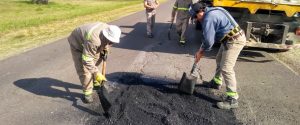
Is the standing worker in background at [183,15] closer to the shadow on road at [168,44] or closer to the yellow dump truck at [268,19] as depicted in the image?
the shadow on road at [168,44]

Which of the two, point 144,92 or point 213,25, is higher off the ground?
point 213,25

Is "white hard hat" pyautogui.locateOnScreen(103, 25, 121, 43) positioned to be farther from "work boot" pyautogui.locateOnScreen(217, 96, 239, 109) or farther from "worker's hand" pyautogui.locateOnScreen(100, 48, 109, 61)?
"work boot" pyautogui.locateOnScreen(217, 96, 239, 109)

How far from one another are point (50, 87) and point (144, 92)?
177cm

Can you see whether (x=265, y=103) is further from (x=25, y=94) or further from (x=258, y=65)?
(x=25, y=94)

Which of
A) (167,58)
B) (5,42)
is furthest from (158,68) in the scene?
(5,42)

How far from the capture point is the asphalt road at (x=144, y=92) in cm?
512

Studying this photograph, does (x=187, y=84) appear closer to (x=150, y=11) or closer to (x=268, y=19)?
(x=268, y=19)

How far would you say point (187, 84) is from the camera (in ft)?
19.3

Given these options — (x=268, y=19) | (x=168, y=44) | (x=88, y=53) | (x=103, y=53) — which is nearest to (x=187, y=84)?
(x=103, y=53)

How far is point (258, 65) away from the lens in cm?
831

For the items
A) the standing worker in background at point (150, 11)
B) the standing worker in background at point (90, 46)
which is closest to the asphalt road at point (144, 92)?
the standing worker in background at point (90, 46)

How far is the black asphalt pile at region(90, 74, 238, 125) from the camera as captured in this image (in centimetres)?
498

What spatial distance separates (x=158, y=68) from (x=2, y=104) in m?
3.37

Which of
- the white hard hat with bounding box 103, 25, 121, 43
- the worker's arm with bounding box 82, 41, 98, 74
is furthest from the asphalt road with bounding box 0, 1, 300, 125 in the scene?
the white hard hat with bounding box 103, 25, 121, 43
